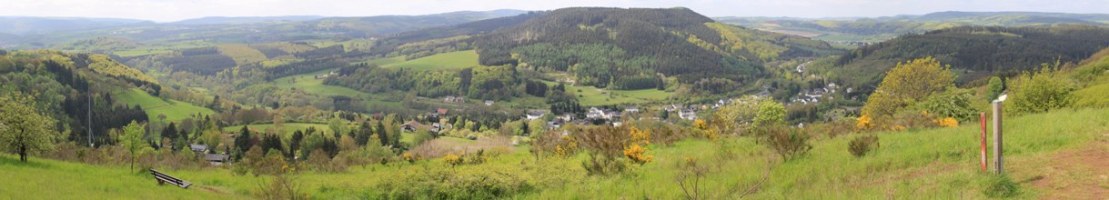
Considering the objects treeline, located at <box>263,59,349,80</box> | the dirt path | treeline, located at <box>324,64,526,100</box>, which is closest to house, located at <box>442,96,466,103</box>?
treeline, located at <box>324,64,526,100</box>

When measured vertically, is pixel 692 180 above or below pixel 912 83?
below

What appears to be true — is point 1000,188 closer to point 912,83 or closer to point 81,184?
point 81,184

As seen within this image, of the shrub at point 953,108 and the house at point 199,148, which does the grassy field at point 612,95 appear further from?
the shrub at point 953,108

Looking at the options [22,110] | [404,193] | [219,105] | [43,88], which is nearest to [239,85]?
[219,105]

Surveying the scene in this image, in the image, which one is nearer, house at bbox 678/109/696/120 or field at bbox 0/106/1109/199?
field at bbox 0/106/1109/199

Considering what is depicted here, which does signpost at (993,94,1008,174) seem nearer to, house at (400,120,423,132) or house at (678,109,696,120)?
house at (400,120,423,132)

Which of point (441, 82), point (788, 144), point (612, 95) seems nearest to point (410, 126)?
point (612, 95)

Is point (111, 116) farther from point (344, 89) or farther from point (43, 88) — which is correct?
point (344, 89)
